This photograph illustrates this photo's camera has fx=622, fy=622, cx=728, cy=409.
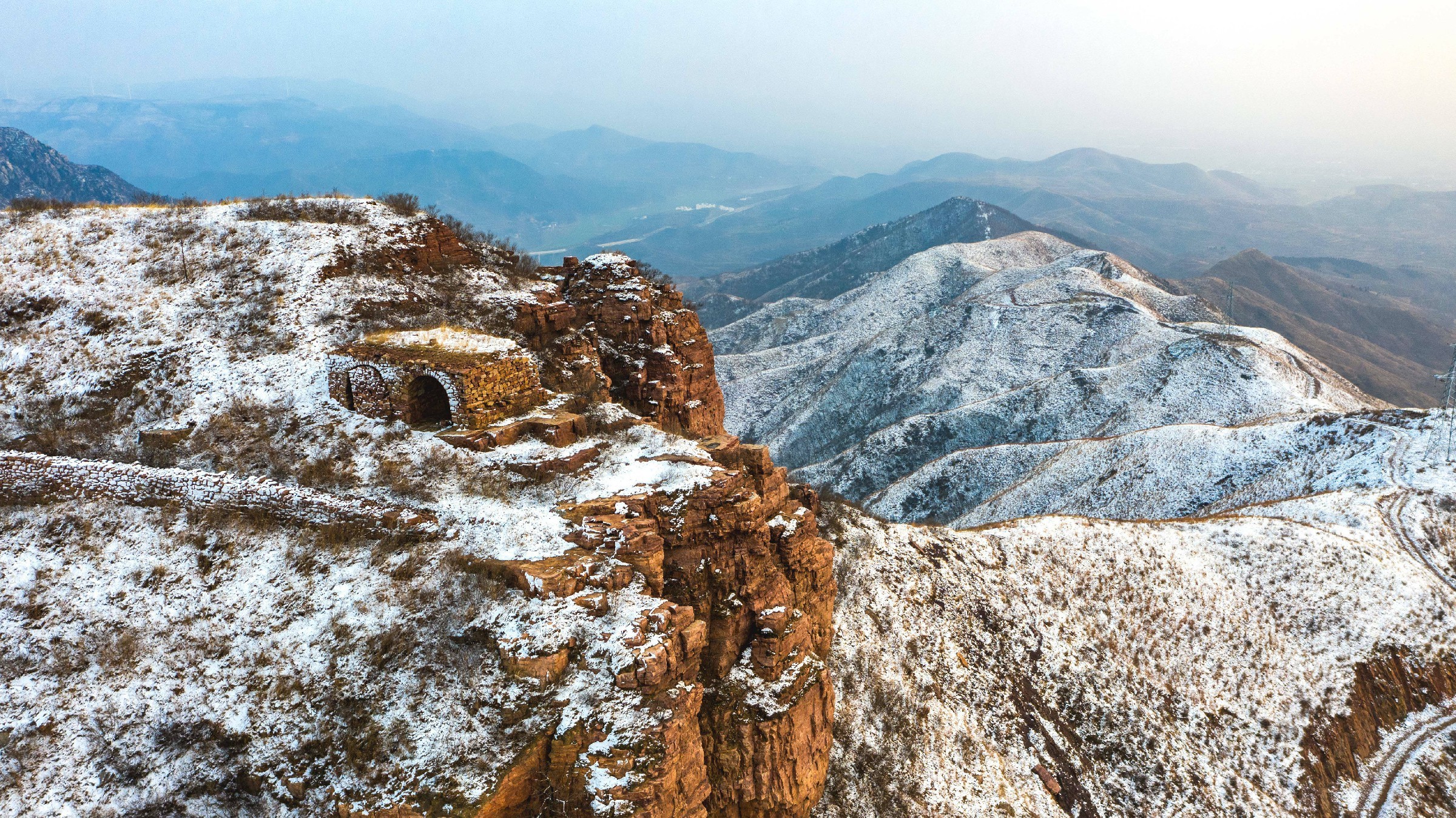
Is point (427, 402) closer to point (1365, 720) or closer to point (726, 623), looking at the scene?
point (726, 623)

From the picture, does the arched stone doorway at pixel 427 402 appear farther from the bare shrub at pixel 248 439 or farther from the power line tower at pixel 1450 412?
the power line tower at pixel 1450 412

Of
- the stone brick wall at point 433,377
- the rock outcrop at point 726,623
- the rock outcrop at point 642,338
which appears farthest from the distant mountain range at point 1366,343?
the stone brick wall at point 433,377

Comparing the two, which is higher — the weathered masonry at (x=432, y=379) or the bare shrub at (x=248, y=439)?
the weathered masonry at (x=432, y=379)

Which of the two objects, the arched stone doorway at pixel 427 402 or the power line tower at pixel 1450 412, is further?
the power line tower at pixel 1450 412

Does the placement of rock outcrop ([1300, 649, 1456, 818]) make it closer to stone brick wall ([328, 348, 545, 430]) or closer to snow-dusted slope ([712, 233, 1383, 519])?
snow-dusted slope ([712, 233, 1383, 519])

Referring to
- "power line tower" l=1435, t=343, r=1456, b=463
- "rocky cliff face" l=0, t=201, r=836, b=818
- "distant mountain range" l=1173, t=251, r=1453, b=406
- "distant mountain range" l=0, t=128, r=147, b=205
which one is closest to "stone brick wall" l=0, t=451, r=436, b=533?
"rocky cliff face" l=0, t=201, r=836, b=818

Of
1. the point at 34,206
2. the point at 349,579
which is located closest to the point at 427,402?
the point at 349,579
